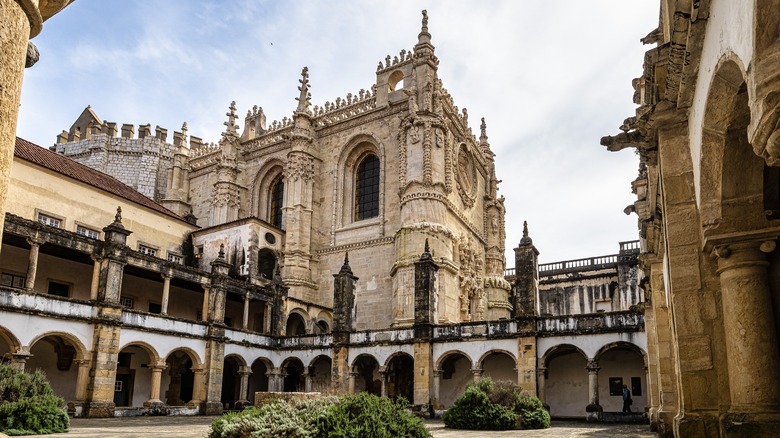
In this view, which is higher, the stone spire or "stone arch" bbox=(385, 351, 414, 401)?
the stone spire

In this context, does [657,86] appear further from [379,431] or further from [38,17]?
[38,17]

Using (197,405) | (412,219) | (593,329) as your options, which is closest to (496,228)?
(412,219)

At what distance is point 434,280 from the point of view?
85.6ft

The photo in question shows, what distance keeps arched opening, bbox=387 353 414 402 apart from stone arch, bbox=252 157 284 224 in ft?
49.2

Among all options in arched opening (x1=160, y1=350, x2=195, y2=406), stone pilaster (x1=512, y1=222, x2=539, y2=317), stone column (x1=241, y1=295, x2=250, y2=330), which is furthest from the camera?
stone column (x1=241, y1=295, x2=250, y2=330)

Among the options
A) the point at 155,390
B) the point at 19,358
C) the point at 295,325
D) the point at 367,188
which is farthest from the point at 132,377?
the point at 367,188

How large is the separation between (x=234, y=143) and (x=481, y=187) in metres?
16.1

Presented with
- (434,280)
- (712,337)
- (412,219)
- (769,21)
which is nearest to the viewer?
(769,21)

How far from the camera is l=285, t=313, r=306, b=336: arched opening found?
1351 inches

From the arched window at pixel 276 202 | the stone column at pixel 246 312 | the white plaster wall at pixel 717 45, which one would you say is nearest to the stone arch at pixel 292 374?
the stone column at pixel 246 312

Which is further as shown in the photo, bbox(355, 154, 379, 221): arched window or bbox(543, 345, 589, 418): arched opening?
bbox(355, 154, 379, 221): arched window

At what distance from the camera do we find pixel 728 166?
6.44 metres

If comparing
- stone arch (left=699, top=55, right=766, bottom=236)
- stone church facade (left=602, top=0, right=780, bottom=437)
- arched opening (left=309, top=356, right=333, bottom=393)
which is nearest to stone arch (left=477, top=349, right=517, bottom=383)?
arched opening (left=309, top=356, right=333, bottom=393)

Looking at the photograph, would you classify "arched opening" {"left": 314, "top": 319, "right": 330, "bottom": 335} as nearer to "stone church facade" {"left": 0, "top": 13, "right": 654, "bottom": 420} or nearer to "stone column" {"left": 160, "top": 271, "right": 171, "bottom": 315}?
"stone church facade" {"left": 0, "top": 13, "right": 654, "bottom": 420}
